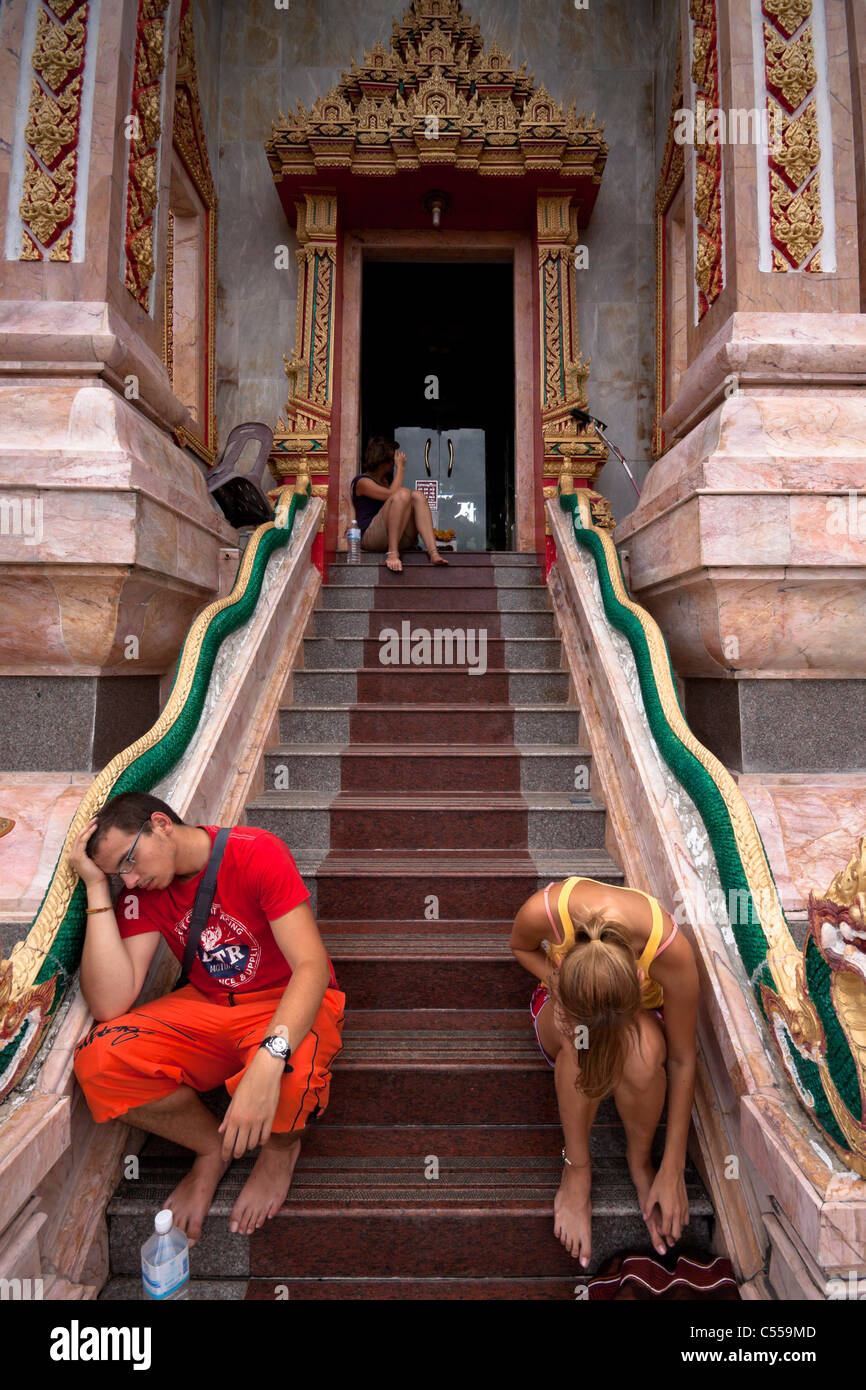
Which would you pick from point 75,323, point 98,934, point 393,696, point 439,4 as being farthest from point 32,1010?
point 439,4

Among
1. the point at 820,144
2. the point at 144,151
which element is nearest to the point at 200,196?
the point at 144,151

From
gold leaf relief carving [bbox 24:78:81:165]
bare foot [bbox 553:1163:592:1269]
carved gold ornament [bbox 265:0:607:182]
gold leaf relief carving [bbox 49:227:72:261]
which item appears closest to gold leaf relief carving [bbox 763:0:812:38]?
carved gold ornament [bbox 265:0:607:182]

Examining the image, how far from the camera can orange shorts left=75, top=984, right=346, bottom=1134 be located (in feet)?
5.83

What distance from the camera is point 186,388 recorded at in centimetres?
629

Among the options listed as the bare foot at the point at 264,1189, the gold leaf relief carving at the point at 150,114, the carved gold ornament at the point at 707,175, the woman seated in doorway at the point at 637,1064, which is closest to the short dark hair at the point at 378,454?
the gold leaf relief carving at the point at 150,114

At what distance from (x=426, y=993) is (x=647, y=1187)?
83 centimetres

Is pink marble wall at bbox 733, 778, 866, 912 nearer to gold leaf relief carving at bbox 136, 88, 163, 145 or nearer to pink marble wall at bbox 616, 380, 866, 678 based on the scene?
pink marble wall at bbox 616, 380, 866, 678

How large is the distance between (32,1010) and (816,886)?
236 centimetres

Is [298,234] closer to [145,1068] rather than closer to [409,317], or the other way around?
[409,317]

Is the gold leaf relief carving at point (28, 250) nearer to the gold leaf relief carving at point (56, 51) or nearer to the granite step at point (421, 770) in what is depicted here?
the gold leaf relief carving at point (56, 51)

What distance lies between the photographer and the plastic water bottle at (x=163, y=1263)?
1.69 m

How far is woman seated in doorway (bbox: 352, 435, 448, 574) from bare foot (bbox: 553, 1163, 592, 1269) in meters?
3.54

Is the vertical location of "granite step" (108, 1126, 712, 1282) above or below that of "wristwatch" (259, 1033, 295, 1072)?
below

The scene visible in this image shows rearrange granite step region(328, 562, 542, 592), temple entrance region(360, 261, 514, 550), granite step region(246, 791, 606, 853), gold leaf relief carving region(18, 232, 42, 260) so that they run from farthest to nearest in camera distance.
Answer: temple entrance region(360, 261, 514, 550), granite step region(328, 562, 542, 592), gold leaf relief carving region(18, 232, 42, 260), granite step region(246, 791, 606, 853)
